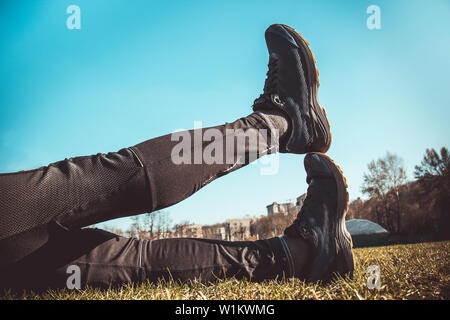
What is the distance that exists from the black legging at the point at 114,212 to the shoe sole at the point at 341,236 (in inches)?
12.6

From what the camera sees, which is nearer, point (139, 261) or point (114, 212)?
point (114, 212)

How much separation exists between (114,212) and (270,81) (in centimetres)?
156

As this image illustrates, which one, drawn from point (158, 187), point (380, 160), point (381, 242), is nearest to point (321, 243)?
point (158, 187)

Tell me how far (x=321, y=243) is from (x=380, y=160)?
27.9m

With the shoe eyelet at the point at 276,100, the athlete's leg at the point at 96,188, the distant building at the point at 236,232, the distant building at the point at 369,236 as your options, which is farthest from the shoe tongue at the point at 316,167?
the distant building at the point at 369,236

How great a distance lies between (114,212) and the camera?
39.4 inches

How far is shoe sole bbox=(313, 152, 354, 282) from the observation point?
4.42 ft

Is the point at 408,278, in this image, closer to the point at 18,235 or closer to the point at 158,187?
the point at 158,187

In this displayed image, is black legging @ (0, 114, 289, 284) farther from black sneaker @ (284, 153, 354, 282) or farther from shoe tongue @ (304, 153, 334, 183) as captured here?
shoe tongue @ (304, 153, 334, 183)

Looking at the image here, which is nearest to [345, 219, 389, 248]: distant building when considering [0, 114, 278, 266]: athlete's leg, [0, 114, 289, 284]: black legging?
[0, 114, 289, 284]: black legging

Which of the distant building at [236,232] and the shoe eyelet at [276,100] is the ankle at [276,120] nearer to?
the shoe eyelet at [276,100]

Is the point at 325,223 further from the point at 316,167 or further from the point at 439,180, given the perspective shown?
the point at 439,180

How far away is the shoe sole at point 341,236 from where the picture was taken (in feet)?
4.42

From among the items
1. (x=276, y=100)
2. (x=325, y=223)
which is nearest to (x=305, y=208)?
(x=325, y=223)
